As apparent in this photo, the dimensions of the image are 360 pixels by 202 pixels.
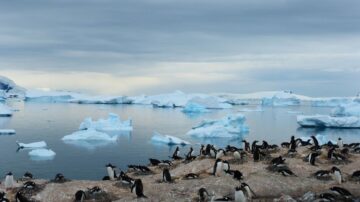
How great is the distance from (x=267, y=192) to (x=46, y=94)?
156085 mm

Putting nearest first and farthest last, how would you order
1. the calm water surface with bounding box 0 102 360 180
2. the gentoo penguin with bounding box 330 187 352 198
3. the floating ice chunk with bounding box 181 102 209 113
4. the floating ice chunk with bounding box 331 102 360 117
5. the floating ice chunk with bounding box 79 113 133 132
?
the gentoo penguin with bounding box 330 187 352 198 < the calm water surface with bounding box 0 102 360 180 < the floating ice chunk with bounding box 79 113 133 132 < the floating ice chunk with bounding box 331 102 360 117 < the floating ice chunk with bounding box 181 102 209 113

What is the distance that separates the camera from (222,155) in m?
25.0

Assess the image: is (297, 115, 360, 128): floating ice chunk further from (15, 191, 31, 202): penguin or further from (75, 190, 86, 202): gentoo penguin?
(15, 191, 31, 202): penguin

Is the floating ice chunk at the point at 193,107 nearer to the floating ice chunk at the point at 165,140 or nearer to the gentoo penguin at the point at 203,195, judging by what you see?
the floating ice chunk at the point at 165,140

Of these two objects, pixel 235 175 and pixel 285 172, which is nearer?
pixel 235 175

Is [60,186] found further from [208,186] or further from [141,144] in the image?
[141,144]

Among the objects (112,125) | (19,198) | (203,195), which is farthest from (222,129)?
(19,198)

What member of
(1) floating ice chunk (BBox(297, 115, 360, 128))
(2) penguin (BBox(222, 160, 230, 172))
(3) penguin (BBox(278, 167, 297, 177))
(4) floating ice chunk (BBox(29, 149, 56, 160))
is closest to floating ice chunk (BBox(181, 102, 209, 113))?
(1) floating ice chunk (BBox(297, 115, 360, 128))

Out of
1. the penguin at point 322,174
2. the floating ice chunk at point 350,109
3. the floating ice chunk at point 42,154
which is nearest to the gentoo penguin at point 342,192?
the penguin at point 322,174

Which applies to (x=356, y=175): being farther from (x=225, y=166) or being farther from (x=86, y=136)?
(x=86, y=136)

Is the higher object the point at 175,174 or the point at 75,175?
the point at 175,174

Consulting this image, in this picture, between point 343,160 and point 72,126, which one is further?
point 72,126

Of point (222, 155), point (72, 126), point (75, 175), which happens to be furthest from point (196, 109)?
point (222, 155)

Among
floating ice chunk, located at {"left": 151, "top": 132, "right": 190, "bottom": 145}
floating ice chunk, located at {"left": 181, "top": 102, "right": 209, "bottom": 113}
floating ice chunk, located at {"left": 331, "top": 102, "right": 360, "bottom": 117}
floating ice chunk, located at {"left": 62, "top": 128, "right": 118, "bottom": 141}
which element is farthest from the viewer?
floating ice chunk, located at {"left": 181, "top": 102, "right": 209, "bottom": 113}
